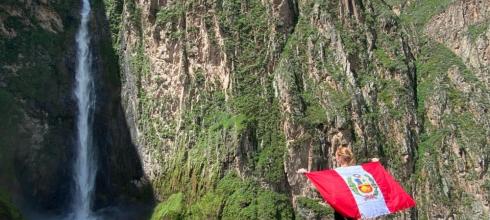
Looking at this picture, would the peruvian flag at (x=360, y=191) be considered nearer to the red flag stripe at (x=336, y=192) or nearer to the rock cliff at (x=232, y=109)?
the red flag stripe at (x=336, y=192)

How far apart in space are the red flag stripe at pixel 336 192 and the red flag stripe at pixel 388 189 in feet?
3.39

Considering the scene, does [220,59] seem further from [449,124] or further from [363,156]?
[449,124]

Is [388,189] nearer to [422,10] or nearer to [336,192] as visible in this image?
[336,192]

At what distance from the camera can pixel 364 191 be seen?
41.1 ft

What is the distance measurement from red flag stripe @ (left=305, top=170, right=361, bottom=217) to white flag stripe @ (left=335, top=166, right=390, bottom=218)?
13cm

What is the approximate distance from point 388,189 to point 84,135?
25314 millimetres

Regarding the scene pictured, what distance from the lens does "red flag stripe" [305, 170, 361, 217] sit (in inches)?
464

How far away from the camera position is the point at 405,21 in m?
49.4

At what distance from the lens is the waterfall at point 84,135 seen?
3356cm

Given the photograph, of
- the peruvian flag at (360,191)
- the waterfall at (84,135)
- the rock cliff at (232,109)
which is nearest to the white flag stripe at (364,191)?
the peruvian flag at (360,191)

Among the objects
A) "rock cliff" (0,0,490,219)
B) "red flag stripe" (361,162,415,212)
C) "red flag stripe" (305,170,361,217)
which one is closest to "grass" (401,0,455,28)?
"rock cliff" (0,0,490,219)

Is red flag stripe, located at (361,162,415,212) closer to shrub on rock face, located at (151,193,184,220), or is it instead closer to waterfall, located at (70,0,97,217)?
shrub on rock face, located at (151,193,184,220)

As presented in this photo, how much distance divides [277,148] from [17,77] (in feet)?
50.9

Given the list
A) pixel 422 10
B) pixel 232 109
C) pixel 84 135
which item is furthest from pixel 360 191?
pixel 422 10
